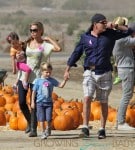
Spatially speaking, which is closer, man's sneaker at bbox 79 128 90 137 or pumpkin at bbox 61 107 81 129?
man's sneaker at bbox 79 128 90 137

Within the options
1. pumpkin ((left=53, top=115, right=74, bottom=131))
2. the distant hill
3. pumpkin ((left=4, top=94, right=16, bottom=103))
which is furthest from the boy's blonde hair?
the distant hill

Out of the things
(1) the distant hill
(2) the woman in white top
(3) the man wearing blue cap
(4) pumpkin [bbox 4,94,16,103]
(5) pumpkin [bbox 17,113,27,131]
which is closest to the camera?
(3) the man wearing blue cap

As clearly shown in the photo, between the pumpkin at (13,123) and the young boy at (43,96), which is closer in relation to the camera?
the young boy at (43,96)

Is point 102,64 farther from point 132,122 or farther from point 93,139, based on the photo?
point 132,122

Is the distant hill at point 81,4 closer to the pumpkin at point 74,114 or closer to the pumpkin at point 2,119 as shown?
the pumpkin at point 2,119

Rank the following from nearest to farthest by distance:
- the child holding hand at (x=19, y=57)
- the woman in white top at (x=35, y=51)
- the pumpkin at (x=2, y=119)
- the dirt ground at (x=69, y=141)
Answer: the dirt ground at (x=69, y=141) → the woman in white top at (x=35, y=51) → the child holding hand at (x=19, y=57) → the pumpkin at (x=2, y=119)

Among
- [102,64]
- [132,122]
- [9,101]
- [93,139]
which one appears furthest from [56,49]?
[9,101]

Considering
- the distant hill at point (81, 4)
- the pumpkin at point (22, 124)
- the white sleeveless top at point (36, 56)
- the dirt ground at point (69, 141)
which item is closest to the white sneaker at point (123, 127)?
the dirt ground at point (69, 141)

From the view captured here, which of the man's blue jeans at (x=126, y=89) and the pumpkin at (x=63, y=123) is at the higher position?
the man's blue jeans at (x=126, y=89)

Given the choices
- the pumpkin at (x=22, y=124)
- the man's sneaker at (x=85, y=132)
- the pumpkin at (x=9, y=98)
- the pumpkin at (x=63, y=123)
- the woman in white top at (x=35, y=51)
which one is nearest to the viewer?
the man's sneaker at (x=85, y=132)

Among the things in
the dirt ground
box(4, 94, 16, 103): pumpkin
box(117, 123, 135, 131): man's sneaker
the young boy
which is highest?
the young boy

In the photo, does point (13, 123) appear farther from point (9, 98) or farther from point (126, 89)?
point (9, 98)

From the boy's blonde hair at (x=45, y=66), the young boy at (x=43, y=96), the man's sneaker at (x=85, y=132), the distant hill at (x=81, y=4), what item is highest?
the distant hill at (x=81, y=4)

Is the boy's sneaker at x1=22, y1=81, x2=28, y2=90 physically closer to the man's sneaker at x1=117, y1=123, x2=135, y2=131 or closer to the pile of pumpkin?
the pile of pumpkin
